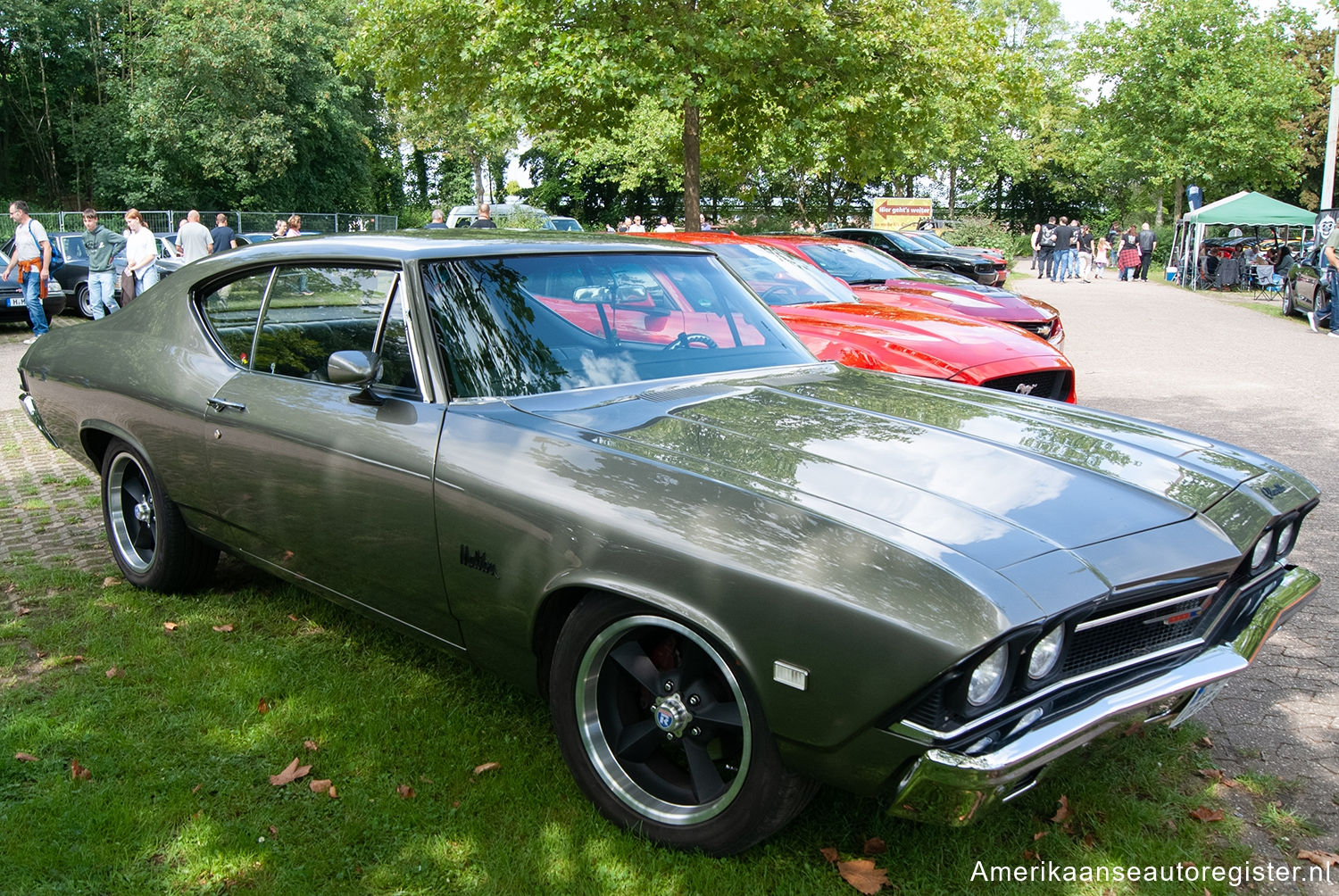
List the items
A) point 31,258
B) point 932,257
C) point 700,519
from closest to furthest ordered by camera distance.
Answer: point 700,519
point 31,258
point 932,257

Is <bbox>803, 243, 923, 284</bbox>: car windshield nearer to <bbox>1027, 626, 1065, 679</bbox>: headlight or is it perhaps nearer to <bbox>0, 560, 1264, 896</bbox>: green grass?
<bbox>0, 560, 1264, 896</bbox>: green grass

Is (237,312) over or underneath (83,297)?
over

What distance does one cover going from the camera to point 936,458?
272 centimetres

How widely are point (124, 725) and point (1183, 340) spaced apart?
1470 cm

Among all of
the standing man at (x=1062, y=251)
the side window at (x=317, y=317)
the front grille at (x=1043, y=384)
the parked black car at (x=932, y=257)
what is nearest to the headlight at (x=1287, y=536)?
the side window at (x=317, y=317)

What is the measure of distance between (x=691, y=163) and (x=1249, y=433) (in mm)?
8967

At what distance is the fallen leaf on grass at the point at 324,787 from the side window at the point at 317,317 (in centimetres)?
131

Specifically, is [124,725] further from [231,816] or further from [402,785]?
[402,785]

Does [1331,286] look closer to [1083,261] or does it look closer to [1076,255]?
[1076,255]

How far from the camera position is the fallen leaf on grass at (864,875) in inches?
99.0

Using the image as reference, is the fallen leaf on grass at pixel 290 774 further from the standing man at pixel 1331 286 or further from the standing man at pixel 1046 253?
the standing man at pixel 1046 253

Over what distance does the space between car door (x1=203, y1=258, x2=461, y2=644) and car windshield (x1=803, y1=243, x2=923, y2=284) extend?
270 inches

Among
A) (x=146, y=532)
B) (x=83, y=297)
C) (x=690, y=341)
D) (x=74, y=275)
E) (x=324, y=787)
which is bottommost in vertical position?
(x=324, y=787)

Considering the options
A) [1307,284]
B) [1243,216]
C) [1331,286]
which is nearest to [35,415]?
[1331,286]
